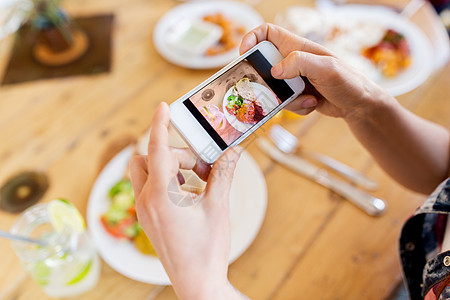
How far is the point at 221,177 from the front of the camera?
1.67 ft

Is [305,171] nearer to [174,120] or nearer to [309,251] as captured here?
[309,251]

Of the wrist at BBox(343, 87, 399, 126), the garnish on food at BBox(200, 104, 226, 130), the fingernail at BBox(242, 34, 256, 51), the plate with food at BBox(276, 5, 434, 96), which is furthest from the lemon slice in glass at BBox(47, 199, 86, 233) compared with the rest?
the plate with food at BBox(276, 5, 434, 96)

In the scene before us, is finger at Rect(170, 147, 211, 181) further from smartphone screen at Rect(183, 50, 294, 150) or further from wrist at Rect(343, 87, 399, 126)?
wrist at Rect(343, 87, 399, 126)

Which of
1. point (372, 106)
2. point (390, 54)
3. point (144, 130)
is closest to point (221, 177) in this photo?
point (372, 106)

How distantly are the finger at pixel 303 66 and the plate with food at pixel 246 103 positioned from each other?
0.04 m

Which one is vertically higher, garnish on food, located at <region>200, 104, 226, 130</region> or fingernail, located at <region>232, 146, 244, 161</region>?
garnish on food, located at <region>200, 104, 226, 130</region>

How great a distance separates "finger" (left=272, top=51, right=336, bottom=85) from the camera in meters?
0.54

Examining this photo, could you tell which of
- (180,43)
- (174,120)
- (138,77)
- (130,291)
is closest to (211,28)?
(180,43)

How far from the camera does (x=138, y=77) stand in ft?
3.41

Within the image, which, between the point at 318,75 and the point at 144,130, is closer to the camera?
the point at 318,75

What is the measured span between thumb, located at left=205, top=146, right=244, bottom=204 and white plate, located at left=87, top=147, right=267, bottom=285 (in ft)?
0.65

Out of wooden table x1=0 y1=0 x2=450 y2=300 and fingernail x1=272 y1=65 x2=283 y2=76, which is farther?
wooden table x1=0 y1=0 x2=450 y2=300

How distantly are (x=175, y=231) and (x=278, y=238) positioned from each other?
1.15 feet

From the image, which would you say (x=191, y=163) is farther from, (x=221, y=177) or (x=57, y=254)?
(x=57, y=254)
